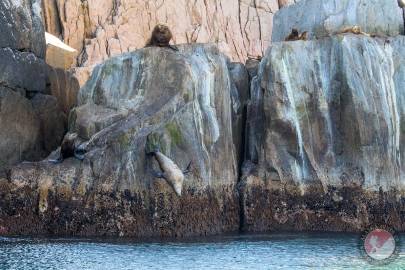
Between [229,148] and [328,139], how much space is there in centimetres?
320

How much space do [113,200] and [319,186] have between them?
655 centimetres

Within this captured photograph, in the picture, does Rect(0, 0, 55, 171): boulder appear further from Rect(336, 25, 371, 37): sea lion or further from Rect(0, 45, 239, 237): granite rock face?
Rect(336, 25, 371, 37): sea lion

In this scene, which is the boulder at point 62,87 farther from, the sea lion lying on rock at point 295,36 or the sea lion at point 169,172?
the sea lion lying on rock at point 295,36

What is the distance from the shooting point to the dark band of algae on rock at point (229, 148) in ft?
74.7

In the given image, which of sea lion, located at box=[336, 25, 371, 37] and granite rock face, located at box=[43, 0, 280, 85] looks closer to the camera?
sea lion, located at box=[336, 25, 371, 37]

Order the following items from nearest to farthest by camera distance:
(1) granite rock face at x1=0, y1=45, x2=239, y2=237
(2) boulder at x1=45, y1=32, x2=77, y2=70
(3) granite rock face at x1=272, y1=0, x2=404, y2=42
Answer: (1) granite rock face at x1=0, y1=45, x2=239, y2=237, (3) granite rock face at x1=272, y1=0, x2=404, y2=42, (2) boulder at x1=45, y1=32, x2=77, y2=70

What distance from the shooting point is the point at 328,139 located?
25.6 meters

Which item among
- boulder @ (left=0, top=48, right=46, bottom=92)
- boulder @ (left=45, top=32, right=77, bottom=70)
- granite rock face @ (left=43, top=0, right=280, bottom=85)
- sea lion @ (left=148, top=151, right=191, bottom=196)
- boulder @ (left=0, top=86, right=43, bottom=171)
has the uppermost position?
granite rock face @ (left=43, top=0, right=280, bottom=85)

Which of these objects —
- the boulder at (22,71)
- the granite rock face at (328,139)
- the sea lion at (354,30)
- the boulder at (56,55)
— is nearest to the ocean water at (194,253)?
the granite rock face at (328,139)

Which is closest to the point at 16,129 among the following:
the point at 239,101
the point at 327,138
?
the point at 239,101

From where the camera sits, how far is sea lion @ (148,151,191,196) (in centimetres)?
2269

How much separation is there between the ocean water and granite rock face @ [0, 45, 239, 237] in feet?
4.83

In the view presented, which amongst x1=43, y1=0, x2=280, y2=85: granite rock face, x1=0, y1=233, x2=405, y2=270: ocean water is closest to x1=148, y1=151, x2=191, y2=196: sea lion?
x1=0, y1=233, x2=405, y2=270: ocean water

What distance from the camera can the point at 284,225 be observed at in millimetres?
24641
